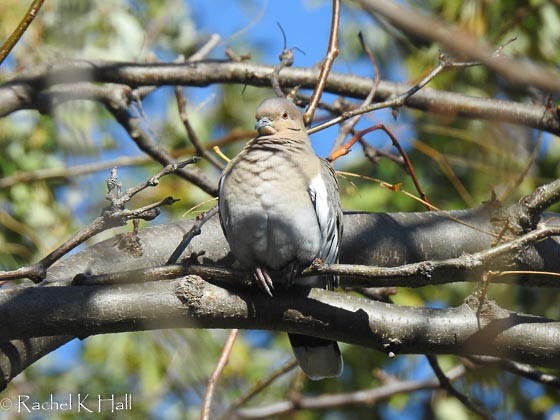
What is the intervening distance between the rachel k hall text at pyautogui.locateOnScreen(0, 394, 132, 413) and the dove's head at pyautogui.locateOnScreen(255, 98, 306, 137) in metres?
1.62

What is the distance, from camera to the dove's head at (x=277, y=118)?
3557 millimetres

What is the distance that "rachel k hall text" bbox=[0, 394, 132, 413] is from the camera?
430 centimetres

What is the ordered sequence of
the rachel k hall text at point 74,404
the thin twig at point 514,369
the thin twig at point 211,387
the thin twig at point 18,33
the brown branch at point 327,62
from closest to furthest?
the thin twig at point 18,33, the thin twig at point 211,387, the thin twig at point 514,369, the brown branch at point 327,62, the rachel k hall text at point 74,404

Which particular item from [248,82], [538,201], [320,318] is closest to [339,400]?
[248,82]

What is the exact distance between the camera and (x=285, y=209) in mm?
3016

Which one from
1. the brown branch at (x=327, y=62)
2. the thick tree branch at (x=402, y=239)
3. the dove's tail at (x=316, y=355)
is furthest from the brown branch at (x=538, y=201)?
the brown branch at (x=327, y=62)

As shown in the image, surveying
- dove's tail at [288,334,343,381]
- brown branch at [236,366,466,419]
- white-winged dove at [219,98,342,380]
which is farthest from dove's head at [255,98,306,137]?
brown branch at [236,366,466,419]

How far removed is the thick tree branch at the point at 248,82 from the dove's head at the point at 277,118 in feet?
1.41

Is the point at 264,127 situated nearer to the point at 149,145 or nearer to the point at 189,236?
the point at 149,145

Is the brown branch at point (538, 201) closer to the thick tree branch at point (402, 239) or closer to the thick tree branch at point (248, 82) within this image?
the thick tree branch at point (402, 239)

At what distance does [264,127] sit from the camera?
11.6 ft

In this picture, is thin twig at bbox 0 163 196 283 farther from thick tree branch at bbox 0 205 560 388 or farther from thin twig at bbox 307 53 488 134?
thin twig at bbox 307 53 488 134

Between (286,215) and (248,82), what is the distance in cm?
124

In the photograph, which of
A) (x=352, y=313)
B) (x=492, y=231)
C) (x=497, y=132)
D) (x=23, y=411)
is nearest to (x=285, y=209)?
(x=352, y=313)
